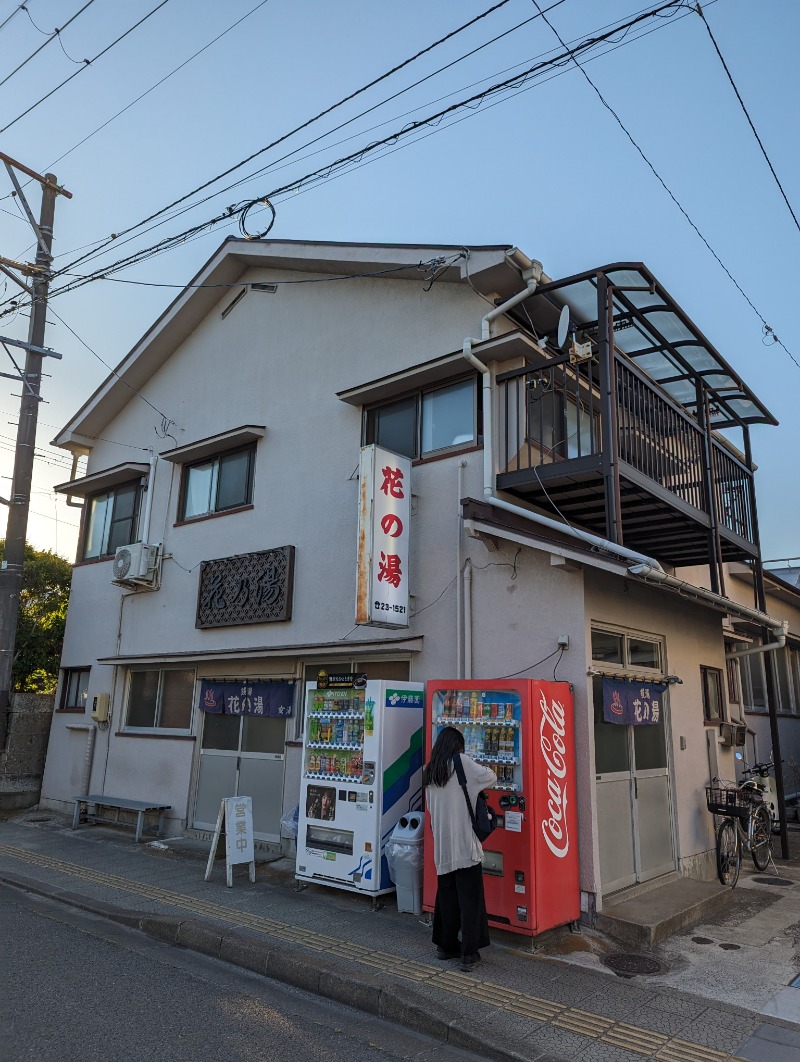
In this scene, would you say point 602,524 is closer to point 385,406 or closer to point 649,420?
point 649,420

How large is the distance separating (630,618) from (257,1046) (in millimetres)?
5879

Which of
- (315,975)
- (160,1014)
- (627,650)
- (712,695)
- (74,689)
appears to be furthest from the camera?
(74,689)

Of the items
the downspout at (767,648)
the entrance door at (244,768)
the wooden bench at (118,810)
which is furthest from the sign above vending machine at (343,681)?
the downspout at (767,648)

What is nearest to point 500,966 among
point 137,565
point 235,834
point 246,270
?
point 235,834

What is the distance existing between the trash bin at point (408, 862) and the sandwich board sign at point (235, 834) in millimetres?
2127

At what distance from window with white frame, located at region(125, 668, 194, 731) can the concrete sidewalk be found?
2895 millimetres

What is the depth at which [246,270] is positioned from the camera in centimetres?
1269

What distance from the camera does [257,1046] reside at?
4730 mm

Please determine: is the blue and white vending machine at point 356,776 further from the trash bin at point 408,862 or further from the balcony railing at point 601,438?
the balcony railing at point 601,438

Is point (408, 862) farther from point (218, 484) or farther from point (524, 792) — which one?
point (218, 484)

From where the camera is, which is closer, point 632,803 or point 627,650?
point 632,803

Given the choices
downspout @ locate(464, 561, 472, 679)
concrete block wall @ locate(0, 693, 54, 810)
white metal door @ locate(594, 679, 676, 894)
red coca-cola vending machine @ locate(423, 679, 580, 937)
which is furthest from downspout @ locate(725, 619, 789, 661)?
concrete block wall @ locate(0, 693, 54, 810)

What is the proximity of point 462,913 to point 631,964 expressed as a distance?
1.57 metres

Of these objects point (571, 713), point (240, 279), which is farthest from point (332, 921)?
point (240, 279)
